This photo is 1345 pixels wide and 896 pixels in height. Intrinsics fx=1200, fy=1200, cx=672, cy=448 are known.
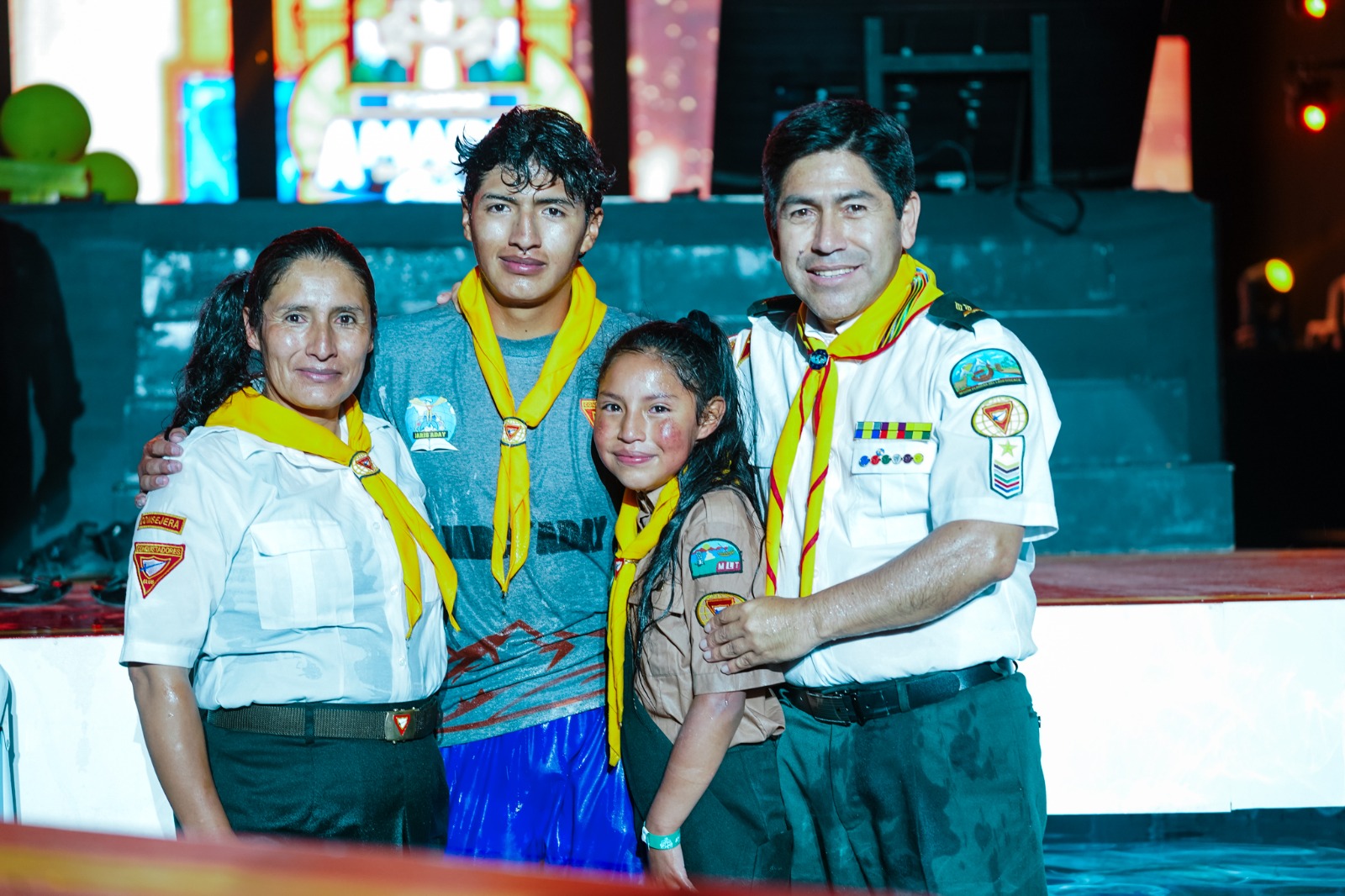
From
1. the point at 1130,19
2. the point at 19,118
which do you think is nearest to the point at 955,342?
the point at 1130,19

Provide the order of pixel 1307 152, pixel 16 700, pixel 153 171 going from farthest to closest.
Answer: pixel 1307 152 → pixel 153 171 → pixel 16 700

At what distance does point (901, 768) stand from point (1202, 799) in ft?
4.69

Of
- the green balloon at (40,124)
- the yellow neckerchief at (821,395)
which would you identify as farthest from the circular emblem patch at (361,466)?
the green balloon at (40,124)

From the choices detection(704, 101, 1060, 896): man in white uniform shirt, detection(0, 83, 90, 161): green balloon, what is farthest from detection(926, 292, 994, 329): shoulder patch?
detection(0, 83, 90, 161): green balloon

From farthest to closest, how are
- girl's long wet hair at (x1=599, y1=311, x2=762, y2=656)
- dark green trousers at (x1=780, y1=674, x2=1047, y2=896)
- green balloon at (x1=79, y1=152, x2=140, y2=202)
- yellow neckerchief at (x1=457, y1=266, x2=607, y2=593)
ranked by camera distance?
green balloon at (x1=79, y1=152, x2=140, y2=202), yellow neckerchief at (x1=457, y1=266, x2=607, y2=593), girl's long wet hair at (x1=599, y1=311, x2=762, y2=656), dark green trousers at (x1=780, y1=674, x2=1047, y2=896)

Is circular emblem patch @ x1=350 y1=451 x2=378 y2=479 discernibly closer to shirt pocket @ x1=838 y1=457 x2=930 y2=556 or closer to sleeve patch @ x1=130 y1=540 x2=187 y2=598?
sleeve patch @ x1=130 y1=540 x2=187 y2=598

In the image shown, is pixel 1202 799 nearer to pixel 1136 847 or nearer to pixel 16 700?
pixel 1136 847

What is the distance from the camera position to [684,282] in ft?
15.6

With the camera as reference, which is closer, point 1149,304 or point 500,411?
point 500,411

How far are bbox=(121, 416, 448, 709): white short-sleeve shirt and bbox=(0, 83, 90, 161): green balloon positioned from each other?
162 inches

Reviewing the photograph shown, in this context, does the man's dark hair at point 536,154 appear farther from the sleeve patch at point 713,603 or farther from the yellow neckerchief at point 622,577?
the sleeve patch at point 713,603

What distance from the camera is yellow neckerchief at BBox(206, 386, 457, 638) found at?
5.63ft

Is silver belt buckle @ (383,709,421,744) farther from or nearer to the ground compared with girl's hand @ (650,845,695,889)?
farther from the ground

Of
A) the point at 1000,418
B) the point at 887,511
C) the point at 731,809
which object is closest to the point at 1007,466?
the point at 1000,418
